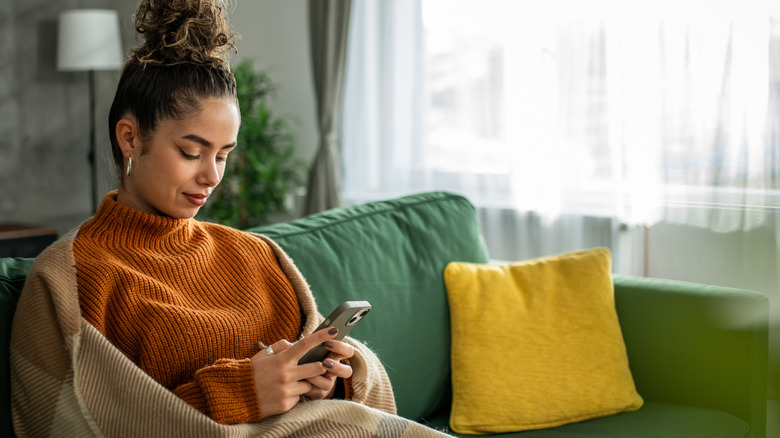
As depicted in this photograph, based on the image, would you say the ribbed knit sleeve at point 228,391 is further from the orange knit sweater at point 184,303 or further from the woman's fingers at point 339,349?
the woman's fingers at point 339,349

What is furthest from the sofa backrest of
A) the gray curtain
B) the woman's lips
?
the gray curtain

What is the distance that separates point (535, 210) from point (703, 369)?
1.25 metres

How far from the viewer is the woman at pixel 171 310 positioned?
3.82 ft

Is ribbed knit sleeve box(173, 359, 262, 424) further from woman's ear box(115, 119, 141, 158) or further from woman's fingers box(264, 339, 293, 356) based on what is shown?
woman's ear box(115, 119, 141, 158)

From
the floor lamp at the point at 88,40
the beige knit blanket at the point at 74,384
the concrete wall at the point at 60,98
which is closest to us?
the beige knit blanket at the point at 74,384

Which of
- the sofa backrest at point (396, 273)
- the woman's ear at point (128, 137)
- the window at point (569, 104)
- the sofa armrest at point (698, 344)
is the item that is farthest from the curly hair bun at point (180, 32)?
the window at point (569, 104)

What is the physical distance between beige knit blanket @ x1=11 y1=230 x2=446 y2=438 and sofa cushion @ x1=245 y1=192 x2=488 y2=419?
0.55 metres

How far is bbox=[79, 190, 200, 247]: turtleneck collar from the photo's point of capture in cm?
130

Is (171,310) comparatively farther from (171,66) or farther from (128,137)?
(171,66)

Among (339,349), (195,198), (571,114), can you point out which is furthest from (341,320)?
(571,114)

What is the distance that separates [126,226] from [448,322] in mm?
905

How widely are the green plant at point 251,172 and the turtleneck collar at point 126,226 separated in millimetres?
2228

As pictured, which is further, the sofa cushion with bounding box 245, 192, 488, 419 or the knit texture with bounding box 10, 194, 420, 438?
the sofa cushion with bounding box 245, 192, 488, 419

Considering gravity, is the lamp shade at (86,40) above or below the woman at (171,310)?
above
